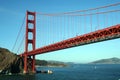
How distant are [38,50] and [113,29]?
1256 inches

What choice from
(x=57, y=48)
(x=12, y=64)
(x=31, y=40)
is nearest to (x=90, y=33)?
(x=57, y=48)

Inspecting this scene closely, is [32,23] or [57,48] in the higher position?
[32,23]

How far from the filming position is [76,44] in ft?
159

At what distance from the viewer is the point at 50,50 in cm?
6000

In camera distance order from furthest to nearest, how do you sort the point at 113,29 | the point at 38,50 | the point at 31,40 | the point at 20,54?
1. the point at 20,54
2. the point at 31,40
3. the point at 38,50
4. the point at 113,29

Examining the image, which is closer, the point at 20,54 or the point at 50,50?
the point at 50,50

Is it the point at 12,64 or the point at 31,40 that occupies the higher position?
the point at 31,40

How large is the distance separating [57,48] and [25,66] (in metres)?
19.6

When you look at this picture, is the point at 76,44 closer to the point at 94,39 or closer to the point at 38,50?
the point at 94,39

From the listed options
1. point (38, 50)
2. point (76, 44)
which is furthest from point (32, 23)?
point (76, 44)

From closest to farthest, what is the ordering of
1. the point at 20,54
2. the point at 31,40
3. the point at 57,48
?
the point at 57,48 → the point at 31,40 → the point at 20,54

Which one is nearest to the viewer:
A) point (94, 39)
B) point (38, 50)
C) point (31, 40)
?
point (94, 39)

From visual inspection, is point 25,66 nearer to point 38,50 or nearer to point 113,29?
point 38,50

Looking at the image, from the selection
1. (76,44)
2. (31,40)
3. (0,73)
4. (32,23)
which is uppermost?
(32,23)
